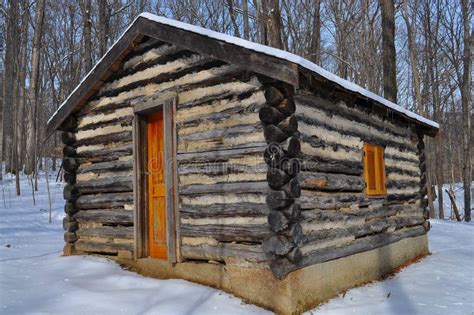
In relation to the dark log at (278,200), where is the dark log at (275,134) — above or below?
above

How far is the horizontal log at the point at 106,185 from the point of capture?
747 cm

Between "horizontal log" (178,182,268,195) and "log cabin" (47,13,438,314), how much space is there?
0.06ft

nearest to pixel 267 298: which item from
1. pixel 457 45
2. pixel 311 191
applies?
pixel 311 191

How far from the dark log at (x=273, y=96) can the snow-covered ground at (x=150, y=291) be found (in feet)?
8.49

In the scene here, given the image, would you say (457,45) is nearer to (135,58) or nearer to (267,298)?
(135,58)

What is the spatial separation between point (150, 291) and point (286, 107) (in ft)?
10.4

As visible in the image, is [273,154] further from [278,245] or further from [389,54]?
[389,54]

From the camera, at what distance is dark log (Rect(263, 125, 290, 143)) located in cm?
536

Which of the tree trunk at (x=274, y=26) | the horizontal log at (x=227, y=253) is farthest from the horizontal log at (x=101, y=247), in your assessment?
the tree trunk at (x=274, y=26)

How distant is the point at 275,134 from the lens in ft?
17.6

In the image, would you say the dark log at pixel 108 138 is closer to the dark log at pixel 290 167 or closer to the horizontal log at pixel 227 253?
the horizontal log at pixel 227 253

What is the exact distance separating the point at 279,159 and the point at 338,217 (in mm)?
1666

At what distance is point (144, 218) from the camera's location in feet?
24.0

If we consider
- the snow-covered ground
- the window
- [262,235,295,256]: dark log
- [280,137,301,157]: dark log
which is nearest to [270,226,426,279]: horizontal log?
[262,235,295,256]: dark log
